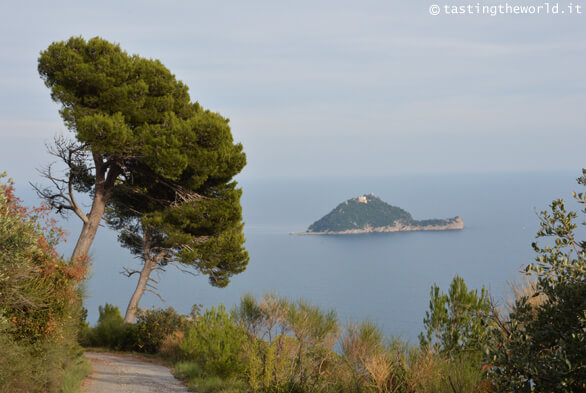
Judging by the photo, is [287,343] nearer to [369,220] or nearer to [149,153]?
[149,153]

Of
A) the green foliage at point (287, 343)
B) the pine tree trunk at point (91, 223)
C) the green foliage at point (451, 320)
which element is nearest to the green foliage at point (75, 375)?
the green foliage at point (287, 343)

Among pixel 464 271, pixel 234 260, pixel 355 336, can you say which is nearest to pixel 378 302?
pixel 464 271

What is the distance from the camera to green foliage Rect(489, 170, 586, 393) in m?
3.68

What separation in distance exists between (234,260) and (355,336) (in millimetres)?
8774

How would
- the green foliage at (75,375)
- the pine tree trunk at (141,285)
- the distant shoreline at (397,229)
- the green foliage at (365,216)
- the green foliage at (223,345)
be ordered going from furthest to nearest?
the green foliage at (365,216), the distant shoreline at (397,229), the pine tree trunk at (141,285), the green foliage at (223,345), the green foliage at (75,375)

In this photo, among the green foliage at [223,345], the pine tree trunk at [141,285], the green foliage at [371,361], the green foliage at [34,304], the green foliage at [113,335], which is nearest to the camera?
the green foliage at [34,304]

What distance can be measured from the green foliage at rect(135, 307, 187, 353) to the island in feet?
390

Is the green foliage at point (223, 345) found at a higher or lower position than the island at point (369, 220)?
lower

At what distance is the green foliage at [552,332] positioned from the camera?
368cm

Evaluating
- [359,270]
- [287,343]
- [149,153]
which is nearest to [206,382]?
[287,343]

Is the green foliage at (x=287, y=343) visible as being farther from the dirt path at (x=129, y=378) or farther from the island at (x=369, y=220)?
the island at (x=369, y=220)

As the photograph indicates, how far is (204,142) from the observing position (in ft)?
47.4

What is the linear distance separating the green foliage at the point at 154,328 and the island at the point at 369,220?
118875mm

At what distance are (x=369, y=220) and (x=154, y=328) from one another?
121m
